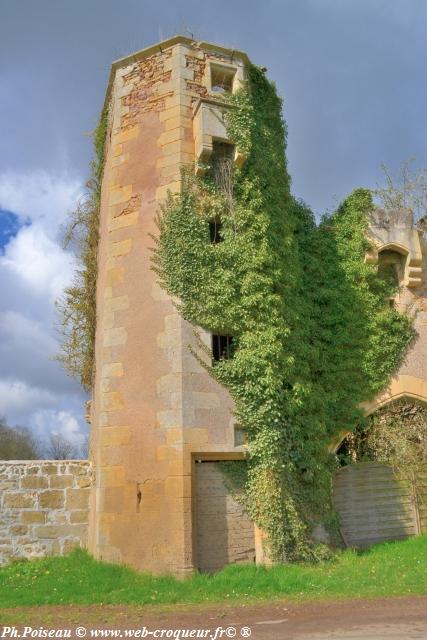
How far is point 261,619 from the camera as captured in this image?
269 inches

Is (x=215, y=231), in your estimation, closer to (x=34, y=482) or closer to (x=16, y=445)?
(x=34, y=482)

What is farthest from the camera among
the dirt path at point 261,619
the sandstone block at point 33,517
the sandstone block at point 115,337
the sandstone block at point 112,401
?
the sandstone block at point 33,517

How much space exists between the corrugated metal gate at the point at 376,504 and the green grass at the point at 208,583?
2.18 metres

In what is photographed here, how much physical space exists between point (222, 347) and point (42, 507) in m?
4.75

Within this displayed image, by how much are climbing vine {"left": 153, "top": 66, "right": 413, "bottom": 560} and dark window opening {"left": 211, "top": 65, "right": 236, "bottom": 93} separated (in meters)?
0.64

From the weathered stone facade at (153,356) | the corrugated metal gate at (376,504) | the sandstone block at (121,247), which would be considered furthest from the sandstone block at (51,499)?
the corrugated metal gate at (376,504)

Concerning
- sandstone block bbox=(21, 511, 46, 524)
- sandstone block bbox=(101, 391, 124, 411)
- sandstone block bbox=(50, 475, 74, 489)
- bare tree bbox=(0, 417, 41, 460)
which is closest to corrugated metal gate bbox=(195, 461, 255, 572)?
sandstone block bbox=(101, 391, 124, 411)

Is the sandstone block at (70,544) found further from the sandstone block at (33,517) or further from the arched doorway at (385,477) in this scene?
the arched doorway at (385,477)

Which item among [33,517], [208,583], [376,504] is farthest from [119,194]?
[376,504]

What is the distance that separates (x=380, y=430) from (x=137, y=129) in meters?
8.61

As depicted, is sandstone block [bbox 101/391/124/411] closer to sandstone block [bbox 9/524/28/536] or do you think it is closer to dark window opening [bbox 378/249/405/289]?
sandstone block [bbox 9/524/28/536]

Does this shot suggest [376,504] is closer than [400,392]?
Yes

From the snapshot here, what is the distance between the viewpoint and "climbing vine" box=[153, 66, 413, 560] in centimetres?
991

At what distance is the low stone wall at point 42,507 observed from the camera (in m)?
10.8
